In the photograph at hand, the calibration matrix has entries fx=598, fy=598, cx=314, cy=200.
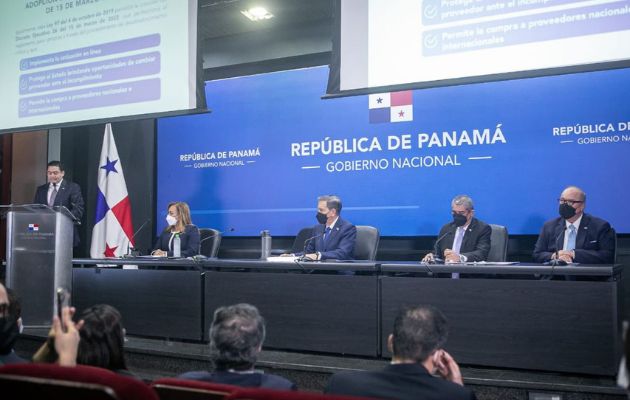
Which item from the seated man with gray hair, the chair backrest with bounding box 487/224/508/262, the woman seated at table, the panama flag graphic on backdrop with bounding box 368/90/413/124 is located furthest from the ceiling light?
the seated man with gray hair

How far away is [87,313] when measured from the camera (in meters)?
1.70

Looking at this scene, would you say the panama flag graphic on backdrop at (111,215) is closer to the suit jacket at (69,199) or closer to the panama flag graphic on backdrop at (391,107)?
the suit jacket at (69,199)

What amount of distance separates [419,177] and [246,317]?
12.5 ft

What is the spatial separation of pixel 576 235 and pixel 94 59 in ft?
11.0

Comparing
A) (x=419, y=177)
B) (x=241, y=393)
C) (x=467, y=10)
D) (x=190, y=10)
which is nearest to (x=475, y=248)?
(x=419, y=177)

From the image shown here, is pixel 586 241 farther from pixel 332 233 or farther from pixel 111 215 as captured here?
pixel 111 215

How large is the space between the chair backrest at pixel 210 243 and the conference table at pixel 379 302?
0.90 metres

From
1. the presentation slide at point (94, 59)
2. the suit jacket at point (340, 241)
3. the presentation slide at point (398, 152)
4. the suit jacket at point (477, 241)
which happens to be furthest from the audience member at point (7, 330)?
the suit jacket at point (477, 241)

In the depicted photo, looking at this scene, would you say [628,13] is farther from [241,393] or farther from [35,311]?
[35,311]

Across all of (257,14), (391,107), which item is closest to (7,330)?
(391,107)

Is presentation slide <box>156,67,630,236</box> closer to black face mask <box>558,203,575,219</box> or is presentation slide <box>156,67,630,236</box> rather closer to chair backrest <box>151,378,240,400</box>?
black face mask <box>558,203,575,219</box>

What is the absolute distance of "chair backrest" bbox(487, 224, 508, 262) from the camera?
438cm

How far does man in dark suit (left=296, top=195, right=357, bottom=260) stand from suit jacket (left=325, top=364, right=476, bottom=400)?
2.86 metres

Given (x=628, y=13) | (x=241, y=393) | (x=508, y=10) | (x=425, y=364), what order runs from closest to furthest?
(x=241, y=393) < (x=425, y=364) < (x=628, y=13) < (x=508, y=10)
